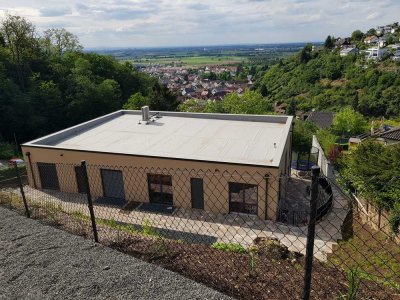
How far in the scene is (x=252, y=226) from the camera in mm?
12055

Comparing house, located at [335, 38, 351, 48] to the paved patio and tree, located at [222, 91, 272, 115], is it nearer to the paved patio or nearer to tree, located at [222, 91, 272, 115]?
tree, located at [222, 91, 272, 115]

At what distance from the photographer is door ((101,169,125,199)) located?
1416 centimetres

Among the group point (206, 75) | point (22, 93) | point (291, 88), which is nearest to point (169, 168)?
point (22, 93)

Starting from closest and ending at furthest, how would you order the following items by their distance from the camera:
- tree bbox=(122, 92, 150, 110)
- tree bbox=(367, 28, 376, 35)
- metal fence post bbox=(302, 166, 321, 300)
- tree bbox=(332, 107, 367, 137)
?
metal fence post bbox=(302, 166, 321, 300), tree bbox=(122, 92, 150, 110), tree bbox=(332, 107, 367, 137), tree bbox=(367, 28, 376, 35)

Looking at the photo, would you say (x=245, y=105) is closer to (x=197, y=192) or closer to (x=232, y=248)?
(x=197, y=192)

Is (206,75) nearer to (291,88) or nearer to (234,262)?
(291,88)

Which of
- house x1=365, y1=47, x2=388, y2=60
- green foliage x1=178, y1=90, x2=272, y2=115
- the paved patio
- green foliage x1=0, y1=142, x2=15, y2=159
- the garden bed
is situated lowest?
the paved patio

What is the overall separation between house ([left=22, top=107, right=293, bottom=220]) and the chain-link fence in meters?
0.05

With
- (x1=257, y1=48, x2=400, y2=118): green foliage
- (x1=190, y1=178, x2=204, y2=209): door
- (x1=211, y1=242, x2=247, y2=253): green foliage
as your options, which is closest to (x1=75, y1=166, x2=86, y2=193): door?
(x1=190, y1=178, x2=204, y2=209): door

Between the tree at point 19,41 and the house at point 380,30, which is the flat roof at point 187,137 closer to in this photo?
the tree at point 19,41

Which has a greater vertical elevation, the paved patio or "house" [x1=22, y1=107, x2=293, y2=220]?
"house" [x1=22, y1=107, x2=293, y2=220]

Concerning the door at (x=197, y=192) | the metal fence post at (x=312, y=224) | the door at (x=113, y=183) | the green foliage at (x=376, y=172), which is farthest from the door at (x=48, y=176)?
the metal fence post at (x=312, y=224)

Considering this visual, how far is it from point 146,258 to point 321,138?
83.5 feet

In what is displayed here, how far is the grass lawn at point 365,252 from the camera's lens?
8.13 m
